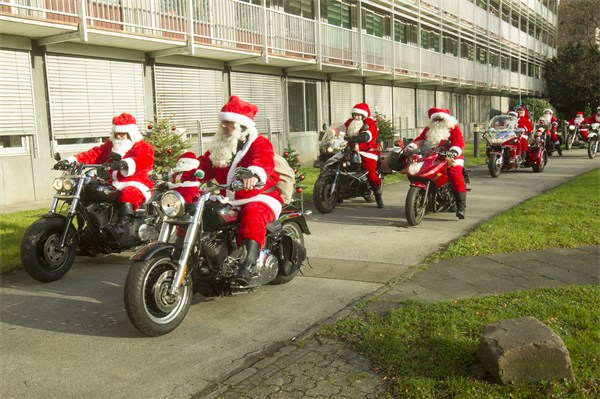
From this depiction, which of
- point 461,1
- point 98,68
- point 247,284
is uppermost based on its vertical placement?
point 461,1

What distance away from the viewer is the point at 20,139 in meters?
12.1

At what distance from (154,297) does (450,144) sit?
606cm

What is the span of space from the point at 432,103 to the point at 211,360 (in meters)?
31.5

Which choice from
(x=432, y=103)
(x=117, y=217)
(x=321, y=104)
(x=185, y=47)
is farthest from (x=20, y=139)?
(x=432, y=103)

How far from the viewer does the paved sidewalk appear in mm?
3516

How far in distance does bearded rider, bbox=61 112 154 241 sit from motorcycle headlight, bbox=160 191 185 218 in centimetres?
218

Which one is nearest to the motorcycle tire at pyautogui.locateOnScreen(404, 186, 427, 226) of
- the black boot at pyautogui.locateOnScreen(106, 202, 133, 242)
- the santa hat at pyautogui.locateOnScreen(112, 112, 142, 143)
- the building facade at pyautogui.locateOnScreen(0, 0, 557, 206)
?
the santa hat at pyautogui.locateOnScreen(112, 112, 142, 143)

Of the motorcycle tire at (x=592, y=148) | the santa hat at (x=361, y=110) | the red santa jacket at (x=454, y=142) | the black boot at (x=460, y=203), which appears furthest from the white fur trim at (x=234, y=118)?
the motorcycle tire at (x=592, y=148)

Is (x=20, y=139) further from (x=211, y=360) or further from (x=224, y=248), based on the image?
(x=211, y=360)

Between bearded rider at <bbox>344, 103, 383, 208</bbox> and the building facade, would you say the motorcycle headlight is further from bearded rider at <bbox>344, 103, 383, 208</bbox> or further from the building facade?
the building facade

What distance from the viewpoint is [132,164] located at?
679cm

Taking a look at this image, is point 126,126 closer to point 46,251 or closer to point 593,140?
point 46,251

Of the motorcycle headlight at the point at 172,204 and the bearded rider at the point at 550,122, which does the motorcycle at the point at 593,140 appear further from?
the motorcycle headlight at the point at 172,204

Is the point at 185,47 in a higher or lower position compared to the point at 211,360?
higher
